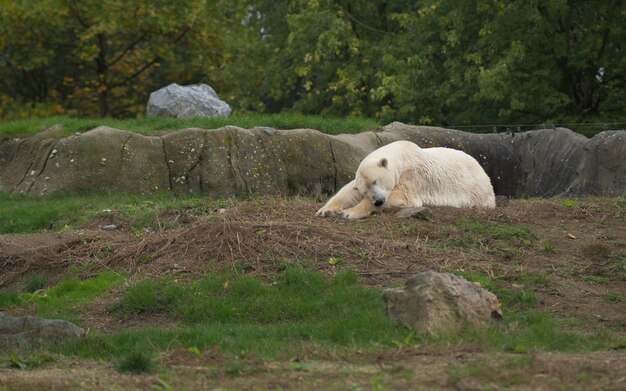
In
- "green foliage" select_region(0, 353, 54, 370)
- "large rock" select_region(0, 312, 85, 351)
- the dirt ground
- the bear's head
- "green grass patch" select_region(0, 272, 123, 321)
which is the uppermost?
the bear's head

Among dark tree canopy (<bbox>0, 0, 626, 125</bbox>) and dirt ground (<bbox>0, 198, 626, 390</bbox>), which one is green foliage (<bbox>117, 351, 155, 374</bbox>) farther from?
dark tree canopy (<bbox>0, 0, 626, 125</bbox>)

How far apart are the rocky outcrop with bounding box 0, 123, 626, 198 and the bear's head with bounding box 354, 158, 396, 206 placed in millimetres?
3408

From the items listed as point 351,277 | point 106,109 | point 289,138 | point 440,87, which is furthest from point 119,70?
point 351,277

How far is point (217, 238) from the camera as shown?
10547 mm

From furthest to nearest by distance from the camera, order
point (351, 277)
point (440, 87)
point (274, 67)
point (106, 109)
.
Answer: point (106, 109)
point (274, 67)
point (440, 87)
point (351, 277)

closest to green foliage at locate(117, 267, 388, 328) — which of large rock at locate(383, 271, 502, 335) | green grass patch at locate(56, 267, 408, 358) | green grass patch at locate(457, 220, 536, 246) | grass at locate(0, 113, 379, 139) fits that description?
green grass patch at locate(56, 267, 408, 358)

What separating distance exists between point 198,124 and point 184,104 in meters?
2.23

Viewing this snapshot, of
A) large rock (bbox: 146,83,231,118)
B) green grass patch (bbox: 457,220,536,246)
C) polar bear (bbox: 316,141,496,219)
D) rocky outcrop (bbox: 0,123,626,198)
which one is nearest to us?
green grass patch (bbox: 457,220,536,246)

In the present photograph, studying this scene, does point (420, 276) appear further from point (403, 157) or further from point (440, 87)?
point (440, 87)

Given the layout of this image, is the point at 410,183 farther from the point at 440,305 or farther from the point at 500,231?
the point at 440,305

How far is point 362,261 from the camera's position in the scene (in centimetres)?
1012

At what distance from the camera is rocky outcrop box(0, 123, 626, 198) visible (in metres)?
15.5

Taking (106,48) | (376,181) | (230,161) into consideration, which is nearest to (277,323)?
(376,181)

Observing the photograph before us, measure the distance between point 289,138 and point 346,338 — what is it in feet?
27.7
